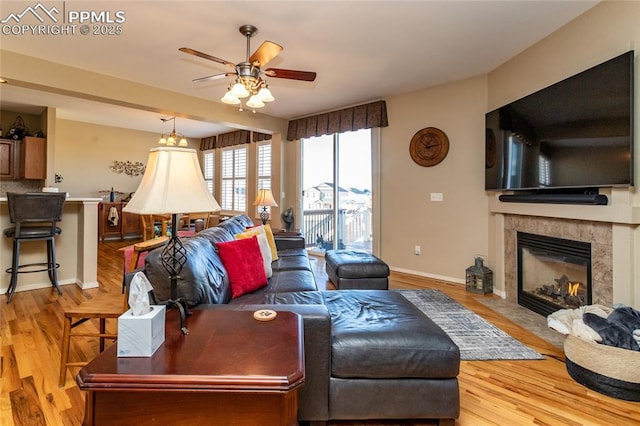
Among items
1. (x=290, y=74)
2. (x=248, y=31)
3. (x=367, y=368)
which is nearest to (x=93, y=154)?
(x=248, y=31)

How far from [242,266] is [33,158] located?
5644 millimetres

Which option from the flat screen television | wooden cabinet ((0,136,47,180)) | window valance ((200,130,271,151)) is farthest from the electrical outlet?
wooden cabinet ((0,136,47,180))

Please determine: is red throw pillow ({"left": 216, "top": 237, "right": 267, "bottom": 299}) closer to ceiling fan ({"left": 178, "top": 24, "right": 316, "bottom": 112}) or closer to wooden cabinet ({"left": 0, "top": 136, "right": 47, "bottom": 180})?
ceiling fan ({"left": 178, "top": 24, "right": 316, "bottom": 112})

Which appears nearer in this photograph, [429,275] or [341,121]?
[429,275]

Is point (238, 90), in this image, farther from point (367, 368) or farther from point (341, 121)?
point (341, 121)

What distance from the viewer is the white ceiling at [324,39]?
2.51m

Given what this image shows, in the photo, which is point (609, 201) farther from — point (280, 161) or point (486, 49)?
point (280, 161)

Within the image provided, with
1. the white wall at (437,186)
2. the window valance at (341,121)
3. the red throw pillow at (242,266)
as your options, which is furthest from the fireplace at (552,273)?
the red throw pillow at (242,266)

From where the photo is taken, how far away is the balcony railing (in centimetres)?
529

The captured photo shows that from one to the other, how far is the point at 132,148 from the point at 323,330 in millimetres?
8009

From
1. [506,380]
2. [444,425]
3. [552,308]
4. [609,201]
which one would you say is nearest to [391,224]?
[552,308]

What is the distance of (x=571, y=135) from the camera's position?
263cm

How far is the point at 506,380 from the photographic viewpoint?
6.44 feet

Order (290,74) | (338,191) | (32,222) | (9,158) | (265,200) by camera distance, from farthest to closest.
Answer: (338,191)
(9,158)
(265,200)
(32,222)
(290,74)
